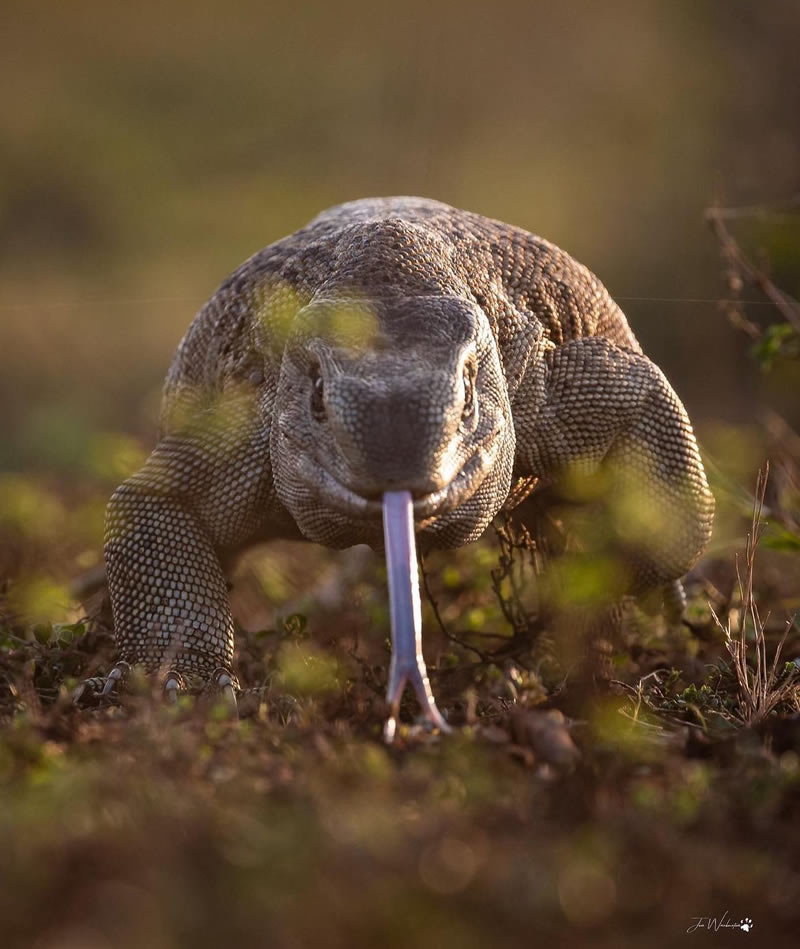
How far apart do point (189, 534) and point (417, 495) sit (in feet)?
4.89

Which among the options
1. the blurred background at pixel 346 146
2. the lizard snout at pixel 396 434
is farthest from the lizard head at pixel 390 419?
the blurred background at pixel 346 146

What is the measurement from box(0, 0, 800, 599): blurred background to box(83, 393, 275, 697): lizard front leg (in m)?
8.18

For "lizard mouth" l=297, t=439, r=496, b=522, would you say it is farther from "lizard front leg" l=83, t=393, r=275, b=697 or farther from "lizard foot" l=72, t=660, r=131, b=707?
"lizard foot" l=72, t=660, r=131, b=707

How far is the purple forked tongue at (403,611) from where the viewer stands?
12.8 feet

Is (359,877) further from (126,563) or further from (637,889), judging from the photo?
(126,563)

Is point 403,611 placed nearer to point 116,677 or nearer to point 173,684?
point 173,684

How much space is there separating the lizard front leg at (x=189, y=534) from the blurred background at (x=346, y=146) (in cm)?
818

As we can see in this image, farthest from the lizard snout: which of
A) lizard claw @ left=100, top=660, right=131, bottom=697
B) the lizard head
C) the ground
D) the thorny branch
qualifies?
the thorny branch

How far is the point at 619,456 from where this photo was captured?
565cm

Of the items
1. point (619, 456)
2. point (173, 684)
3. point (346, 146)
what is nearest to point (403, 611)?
point (173, 684)

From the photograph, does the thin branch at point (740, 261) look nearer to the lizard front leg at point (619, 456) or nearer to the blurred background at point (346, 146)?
the lizard front leg at point (619, 456)

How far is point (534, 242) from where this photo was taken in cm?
588
